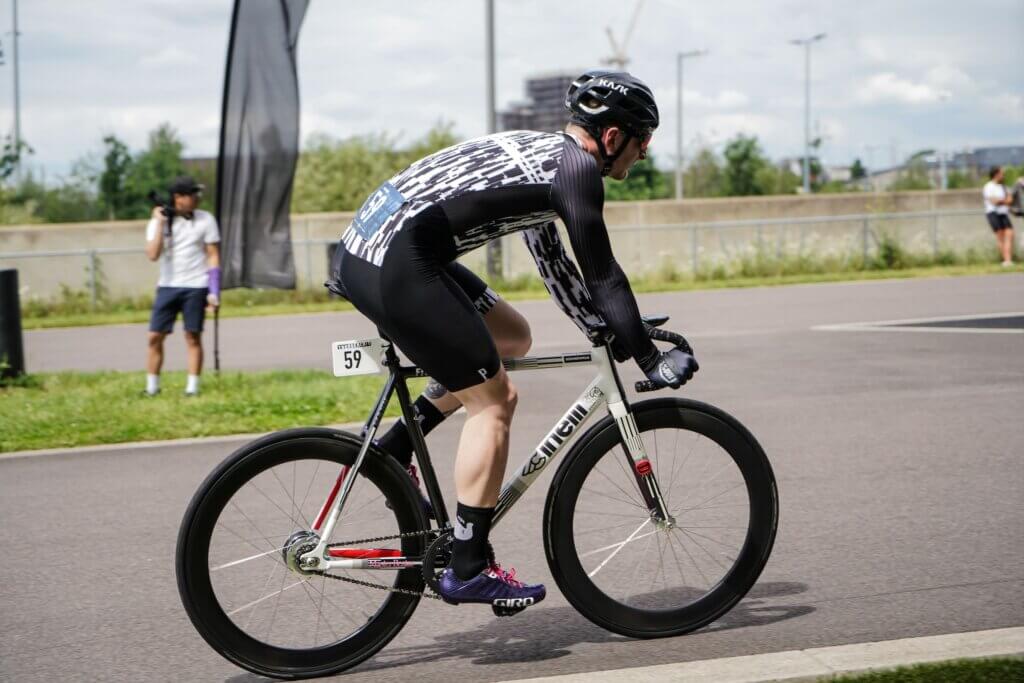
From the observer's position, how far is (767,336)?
1336 centimetres

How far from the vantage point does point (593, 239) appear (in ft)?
11.9

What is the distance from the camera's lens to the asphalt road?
4102mm

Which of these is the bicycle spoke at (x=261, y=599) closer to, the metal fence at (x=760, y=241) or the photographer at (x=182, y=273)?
the photographer at (x=182, y=273)

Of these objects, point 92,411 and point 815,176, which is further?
point 815,176

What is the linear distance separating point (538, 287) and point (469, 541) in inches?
743

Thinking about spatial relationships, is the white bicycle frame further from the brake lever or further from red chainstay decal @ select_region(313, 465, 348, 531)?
A: the brake lever

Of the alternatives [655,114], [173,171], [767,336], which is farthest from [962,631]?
[173,171]

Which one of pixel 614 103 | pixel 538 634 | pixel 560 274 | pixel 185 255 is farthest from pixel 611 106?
pixel 185 255

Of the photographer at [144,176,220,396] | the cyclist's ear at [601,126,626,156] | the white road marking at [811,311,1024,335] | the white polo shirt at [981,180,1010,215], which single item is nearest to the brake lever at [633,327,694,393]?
the cyclist's ear at [601,126,626,156]

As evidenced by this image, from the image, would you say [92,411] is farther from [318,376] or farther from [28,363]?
[28,363]

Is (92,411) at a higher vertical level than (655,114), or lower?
lower

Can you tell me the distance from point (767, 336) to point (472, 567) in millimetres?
9951

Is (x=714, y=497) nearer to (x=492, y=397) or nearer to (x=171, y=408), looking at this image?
(x=492, y=397)

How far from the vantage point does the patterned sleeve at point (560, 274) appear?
396 cm
